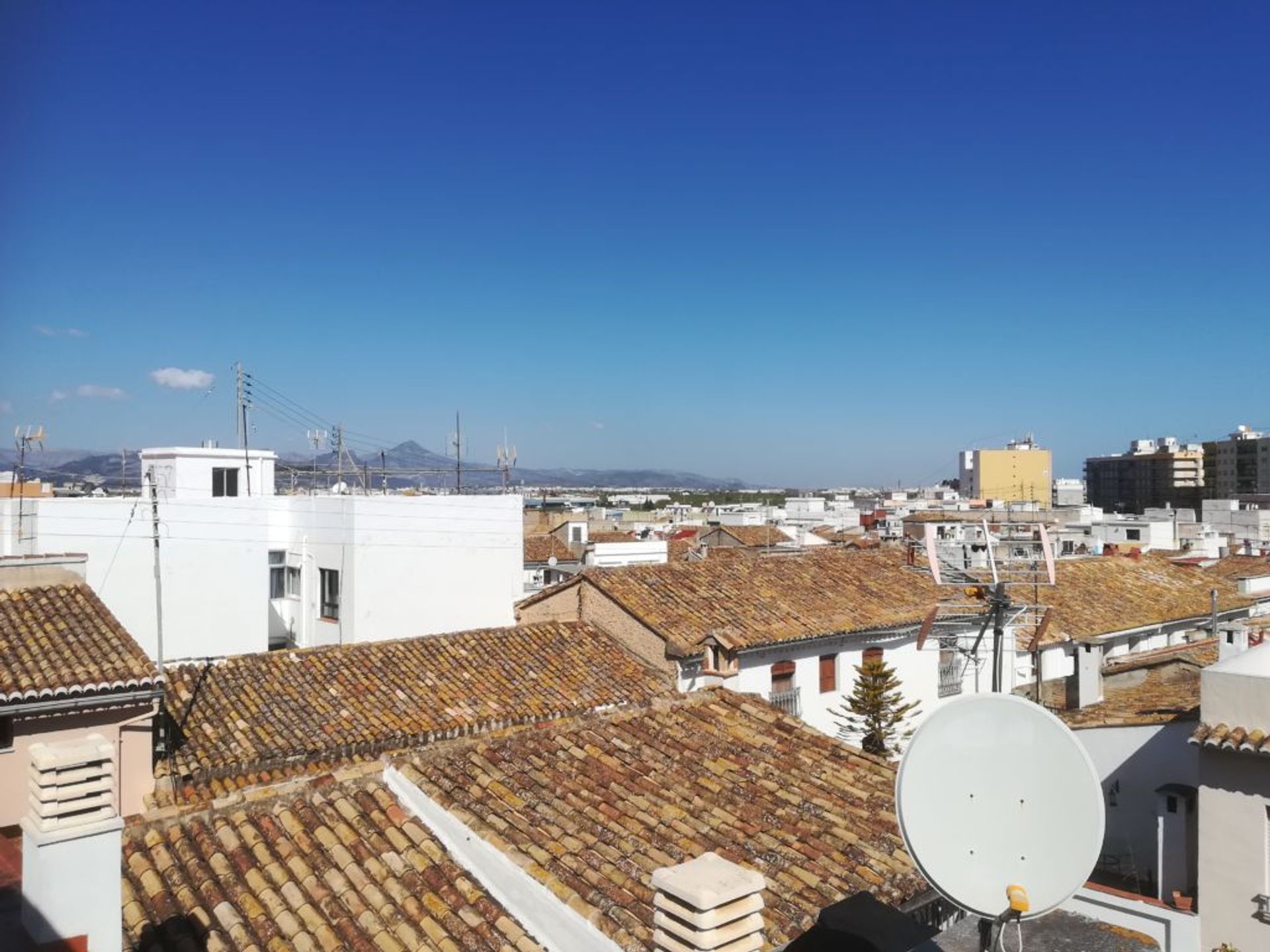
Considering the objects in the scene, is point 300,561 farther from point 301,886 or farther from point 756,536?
point 756,536

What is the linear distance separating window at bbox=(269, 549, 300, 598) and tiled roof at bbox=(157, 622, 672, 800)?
21.5ft

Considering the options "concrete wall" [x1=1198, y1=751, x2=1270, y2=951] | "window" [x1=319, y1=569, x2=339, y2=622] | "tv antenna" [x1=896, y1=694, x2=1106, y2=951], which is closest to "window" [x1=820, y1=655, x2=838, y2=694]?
"concrete wall" [x1=1198, y1=751, x2=1270, y2=951]

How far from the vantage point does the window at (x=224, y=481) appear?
23.6m

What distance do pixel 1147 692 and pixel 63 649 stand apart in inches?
565

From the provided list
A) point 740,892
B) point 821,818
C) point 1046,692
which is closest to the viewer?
point 740,892

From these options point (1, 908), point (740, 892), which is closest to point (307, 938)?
point (1, 908)

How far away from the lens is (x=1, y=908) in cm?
520

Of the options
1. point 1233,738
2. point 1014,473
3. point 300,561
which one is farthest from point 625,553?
point 1014,473

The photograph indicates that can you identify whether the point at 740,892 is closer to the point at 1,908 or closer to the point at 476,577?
the point at 1,908

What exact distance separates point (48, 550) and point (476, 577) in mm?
8038

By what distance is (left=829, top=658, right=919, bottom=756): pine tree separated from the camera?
54.4ft

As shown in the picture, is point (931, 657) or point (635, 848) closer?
point (635, 848)

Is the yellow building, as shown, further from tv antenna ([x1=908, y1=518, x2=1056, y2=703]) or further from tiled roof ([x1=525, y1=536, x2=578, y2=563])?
tv antenna ([x1=908, y1=518, x2=1056, y2=703])

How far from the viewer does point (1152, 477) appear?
10675 cm
